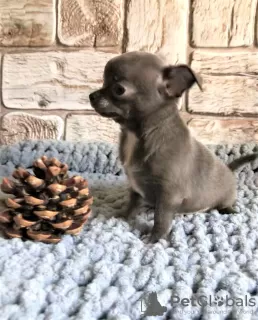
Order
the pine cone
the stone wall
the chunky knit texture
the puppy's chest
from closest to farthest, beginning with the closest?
the chunky knit texture → the pine cone → the puppy's chest → the stone wall

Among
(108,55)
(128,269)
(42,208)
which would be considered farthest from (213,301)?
(108,55)

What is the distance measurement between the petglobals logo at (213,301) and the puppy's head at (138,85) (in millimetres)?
405

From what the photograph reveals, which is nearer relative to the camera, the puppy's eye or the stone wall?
the puppy's eye

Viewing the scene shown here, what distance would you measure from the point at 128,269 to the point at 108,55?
1009 millimetres

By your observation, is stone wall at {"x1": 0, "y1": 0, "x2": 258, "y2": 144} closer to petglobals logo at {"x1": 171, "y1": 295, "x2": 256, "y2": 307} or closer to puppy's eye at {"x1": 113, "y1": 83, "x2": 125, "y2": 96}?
puppy's eye at {"x1": 113, "y1": 83, "x2": 125, "y2": 96}

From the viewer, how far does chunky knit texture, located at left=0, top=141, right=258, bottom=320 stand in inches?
26.5

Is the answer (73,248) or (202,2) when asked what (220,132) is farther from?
(73,248)

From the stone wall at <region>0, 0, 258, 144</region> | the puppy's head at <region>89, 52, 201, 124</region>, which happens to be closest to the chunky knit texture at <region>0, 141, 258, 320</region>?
the puppy's head at <region>89, 52, 201, 124</region>

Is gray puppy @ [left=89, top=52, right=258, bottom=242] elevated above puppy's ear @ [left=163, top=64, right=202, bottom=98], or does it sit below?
below

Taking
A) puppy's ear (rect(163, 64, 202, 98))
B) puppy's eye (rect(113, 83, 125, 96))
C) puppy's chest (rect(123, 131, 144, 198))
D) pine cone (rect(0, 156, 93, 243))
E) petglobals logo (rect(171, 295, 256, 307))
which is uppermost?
puppy's ear (rect(163, 64, 202, 98))

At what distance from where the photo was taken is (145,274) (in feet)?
2.53

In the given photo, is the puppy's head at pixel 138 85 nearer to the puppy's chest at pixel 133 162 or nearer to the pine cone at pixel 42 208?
the puppy's chest at pixel 133 162

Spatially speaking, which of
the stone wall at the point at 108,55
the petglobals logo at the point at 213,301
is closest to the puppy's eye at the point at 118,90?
the petglobals logo at the point at 213,301

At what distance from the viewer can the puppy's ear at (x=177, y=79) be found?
935 mm
